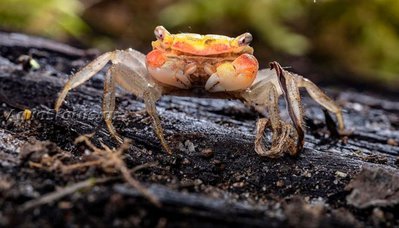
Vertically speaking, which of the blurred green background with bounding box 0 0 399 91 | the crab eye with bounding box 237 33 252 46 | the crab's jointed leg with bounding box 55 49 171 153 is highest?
the blurred green background with bounding box 0 0 399 91

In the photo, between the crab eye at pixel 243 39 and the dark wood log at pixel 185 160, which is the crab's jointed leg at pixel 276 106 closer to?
the dark wood log at pixel 185 160

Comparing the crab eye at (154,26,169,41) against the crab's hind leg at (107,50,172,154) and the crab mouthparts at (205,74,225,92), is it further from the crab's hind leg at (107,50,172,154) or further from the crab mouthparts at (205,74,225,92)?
the crab mouthparts at (205,74,225,92)

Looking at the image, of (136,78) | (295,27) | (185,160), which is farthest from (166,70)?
(295,27)

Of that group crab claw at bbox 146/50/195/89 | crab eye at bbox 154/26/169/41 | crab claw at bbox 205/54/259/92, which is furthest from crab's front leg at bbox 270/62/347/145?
crab eye at bbox 154/26/169/41

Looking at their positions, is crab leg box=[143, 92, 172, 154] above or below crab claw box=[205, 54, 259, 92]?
below

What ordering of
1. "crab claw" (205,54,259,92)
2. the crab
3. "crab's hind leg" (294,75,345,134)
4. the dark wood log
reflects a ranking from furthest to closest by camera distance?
1. "crab's hind leg" (294,75,345,134)
2. "crab claw" (205,54,259,92)
3. the crab
4. the dark wood log

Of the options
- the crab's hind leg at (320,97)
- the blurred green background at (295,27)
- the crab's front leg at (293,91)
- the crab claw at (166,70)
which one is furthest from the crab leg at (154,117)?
the blurred green background at (295,27)

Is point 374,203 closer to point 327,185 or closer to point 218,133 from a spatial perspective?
point 327,185

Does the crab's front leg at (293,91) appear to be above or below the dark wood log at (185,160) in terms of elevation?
above
